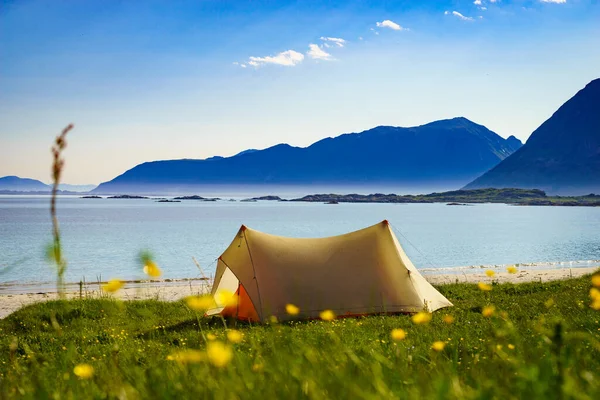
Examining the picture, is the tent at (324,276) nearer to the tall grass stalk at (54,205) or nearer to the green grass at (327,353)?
the green grass at (327,353)

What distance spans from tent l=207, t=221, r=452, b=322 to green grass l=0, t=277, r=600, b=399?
31.6 inches

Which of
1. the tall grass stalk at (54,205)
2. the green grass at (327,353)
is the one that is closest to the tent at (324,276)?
the green grass at (327,353)

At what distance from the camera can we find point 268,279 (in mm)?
13133

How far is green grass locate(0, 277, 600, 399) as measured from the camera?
2979 millimetres

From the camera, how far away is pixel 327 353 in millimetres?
4527

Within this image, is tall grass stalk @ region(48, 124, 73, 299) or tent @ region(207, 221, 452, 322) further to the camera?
tent @ region(207, 221, 452, 322)

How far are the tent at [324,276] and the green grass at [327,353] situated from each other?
2.64 ft

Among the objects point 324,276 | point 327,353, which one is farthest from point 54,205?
point 324,276

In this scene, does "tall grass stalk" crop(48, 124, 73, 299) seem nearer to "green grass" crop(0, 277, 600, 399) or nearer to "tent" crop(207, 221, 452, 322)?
"green grass" crop(0, 277, 600, 399)

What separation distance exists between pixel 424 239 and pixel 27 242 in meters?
42.2

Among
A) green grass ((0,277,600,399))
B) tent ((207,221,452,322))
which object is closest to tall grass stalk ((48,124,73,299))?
green grass ((0,277,600,399))

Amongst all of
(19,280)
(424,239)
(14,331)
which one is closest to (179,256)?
(19,280)

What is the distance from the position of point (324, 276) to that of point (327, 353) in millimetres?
8917

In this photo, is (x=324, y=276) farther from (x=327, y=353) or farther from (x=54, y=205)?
(x=54, y=205)
